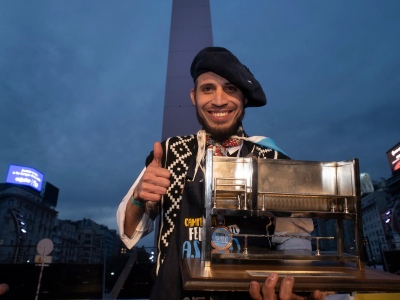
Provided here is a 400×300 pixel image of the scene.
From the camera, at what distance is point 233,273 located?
2.56ft

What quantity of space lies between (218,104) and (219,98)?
0.11ft

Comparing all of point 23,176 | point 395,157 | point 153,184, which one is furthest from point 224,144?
point 23,176

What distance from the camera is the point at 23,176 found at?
34.6 meters

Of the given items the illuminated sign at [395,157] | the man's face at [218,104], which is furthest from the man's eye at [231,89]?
the illuminated sign at [395,157]

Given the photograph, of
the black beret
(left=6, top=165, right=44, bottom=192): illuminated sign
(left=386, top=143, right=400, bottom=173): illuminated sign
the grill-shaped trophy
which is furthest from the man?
(left=6, top=165, right=44, bottom=192): illuminated sign

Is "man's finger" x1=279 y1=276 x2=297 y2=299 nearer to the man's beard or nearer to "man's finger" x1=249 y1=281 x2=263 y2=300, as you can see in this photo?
"man's finger" x1=249 y1=281 x2=263 y2=300

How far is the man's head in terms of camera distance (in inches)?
60.1

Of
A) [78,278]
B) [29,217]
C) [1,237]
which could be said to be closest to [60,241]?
[29,217]

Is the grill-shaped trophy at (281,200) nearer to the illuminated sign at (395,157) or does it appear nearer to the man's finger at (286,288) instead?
the man's finger at (286,288)

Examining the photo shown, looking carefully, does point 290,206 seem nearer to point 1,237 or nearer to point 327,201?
point 327,201

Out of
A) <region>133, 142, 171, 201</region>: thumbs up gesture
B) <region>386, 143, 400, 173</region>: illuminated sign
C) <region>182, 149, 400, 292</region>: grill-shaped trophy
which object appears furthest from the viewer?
<region>386, 143, 400, 173</region>: illuminated sign

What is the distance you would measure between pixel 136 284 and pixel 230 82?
32.6ft

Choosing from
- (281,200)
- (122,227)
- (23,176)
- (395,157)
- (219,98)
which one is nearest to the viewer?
(281,200)

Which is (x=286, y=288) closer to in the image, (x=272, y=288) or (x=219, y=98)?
(x=272, y=288)
